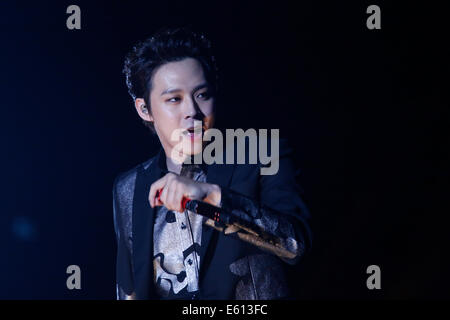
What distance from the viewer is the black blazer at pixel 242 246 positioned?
1.39 m

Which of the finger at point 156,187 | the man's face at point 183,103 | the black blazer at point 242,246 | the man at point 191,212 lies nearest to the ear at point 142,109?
the man at point 191,212

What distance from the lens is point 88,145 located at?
204 centimetres

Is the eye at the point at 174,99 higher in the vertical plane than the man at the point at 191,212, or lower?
higher

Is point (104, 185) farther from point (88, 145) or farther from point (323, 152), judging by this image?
point (323, 152)

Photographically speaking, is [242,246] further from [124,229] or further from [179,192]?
[124,229]

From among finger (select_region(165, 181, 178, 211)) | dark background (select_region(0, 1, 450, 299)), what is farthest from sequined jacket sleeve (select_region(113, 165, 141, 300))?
finger (select_region(165, 181, 178, 211))

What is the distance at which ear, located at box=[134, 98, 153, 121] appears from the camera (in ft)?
6.15

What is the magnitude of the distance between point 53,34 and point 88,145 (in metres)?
0.59

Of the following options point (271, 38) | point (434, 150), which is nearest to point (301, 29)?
point (271, 38)

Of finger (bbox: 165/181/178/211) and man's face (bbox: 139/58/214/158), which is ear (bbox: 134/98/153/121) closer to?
man's face (bbox: 139/58/214/158)

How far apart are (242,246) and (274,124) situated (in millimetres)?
699

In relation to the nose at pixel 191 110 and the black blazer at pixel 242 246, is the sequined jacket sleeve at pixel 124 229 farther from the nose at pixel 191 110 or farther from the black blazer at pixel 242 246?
the nose at pixel 191 110

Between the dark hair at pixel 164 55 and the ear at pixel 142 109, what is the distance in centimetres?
2

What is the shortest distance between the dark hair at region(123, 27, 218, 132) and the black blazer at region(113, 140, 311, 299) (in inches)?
18.3
